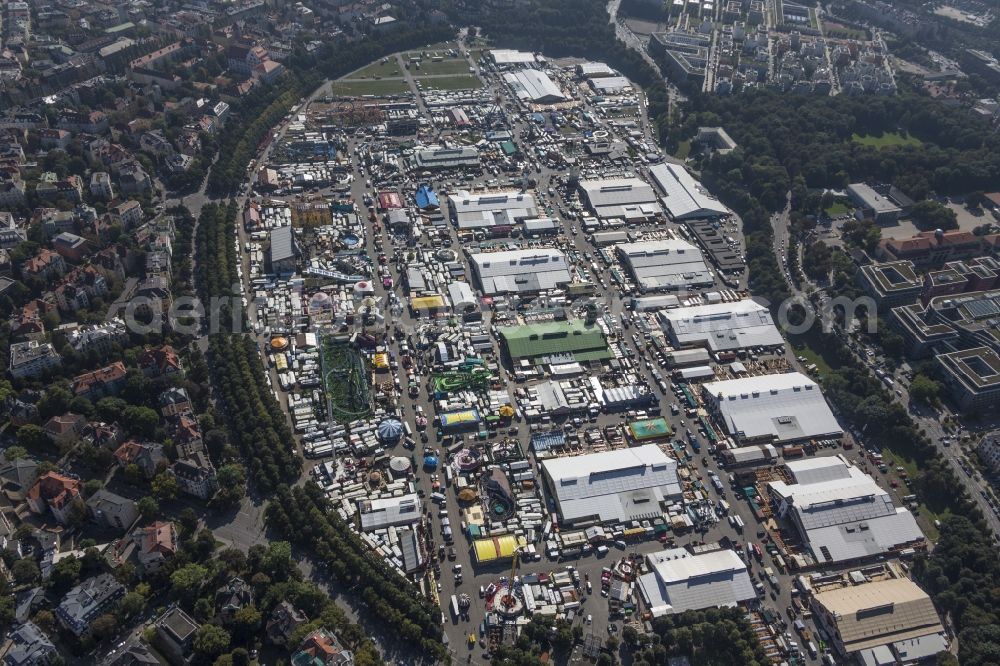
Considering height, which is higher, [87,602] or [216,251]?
[216,251]

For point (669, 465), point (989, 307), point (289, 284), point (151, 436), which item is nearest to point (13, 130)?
point (289, 284)

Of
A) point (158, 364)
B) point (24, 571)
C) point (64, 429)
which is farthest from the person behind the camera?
point (158, 364)


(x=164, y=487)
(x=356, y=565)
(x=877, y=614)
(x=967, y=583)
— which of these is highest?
(x=164, y=487)

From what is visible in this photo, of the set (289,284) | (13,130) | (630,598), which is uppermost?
(13,130)

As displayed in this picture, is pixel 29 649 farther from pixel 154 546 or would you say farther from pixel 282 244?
pixel 282 244

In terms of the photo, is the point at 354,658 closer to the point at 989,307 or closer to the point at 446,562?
the point at 446,562

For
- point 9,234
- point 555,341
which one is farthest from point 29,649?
point 9,234
